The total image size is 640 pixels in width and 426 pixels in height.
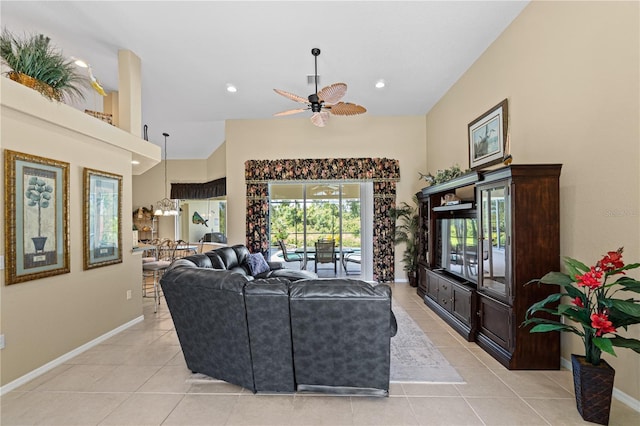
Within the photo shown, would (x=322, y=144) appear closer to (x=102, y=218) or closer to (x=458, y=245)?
(x=458, y=245)

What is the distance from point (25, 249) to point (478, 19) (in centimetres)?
515

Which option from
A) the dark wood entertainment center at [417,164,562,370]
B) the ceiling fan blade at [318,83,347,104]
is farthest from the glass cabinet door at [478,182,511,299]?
the ceiling fan blade at [318,83,347,104]

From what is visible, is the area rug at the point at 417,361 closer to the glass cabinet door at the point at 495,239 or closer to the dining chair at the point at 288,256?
the glass cabinet door at the point at 495,239

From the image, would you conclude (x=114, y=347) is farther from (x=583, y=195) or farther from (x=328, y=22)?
(x=583, y=195)

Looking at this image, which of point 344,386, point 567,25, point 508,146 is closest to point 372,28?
point 567,25

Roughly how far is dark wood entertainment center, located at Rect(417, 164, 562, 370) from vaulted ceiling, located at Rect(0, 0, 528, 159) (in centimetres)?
183

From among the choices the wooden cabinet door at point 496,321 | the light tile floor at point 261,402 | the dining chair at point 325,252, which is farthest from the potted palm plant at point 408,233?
the light tile floor at point 261,402

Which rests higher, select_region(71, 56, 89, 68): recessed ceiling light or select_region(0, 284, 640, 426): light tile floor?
select_region(71, 56, 89, 68): recessed ceiling light

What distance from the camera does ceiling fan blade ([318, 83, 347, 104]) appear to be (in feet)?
11.0

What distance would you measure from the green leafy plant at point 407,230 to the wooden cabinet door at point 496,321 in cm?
277

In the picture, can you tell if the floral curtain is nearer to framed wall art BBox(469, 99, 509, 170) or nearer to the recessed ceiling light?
framed wall art BBox(469, 99, 509, 170)

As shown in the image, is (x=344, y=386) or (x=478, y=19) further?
(x=478, y=19)

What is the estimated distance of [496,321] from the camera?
2924 mm

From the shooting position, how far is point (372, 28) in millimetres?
3453
